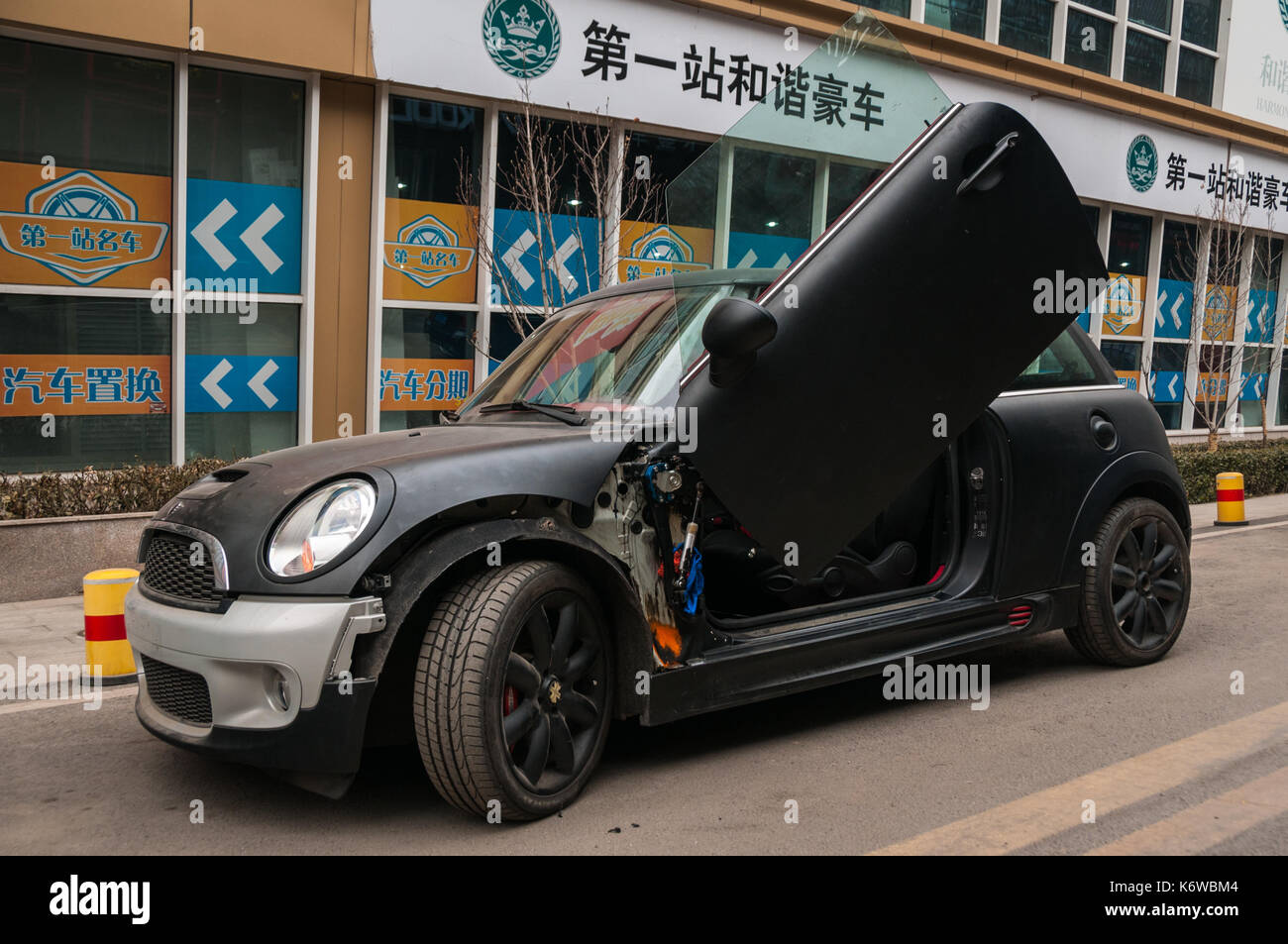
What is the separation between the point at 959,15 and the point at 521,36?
7.48m

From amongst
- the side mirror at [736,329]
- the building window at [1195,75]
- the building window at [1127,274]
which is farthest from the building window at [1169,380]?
the side mirror at [736,329]

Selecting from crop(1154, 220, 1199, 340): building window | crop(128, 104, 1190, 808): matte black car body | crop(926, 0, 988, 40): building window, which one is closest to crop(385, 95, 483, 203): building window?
crop(128, 104, 1190, 808): matte black car body

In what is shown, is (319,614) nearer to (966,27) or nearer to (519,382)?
(519,382)

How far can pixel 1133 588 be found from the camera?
577 cm

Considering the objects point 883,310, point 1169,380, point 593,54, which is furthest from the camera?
point 1169,380

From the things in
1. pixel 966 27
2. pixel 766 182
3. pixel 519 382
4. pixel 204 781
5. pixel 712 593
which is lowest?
pixel 204 781

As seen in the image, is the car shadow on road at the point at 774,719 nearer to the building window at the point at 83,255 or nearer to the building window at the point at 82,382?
the building window at the point at 82,382

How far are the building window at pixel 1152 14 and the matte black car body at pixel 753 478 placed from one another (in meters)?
16.3

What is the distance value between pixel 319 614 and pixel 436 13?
8.36 meters

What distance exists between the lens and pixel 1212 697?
5.29m

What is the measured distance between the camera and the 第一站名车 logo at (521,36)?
10.8 meters

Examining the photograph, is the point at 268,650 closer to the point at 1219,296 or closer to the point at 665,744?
the point at 665,744

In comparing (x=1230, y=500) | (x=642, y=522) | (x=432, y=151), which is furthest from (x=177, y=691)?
(x=1230, y=500)

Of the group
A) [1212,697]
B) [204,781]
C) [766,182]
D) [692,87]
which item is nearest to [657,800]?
[204,781]
